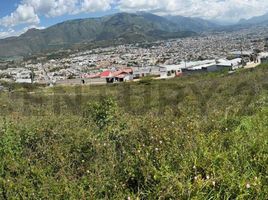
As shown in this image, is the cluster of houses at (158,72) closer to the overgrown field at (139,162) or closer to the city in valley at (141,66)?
the city in valley at (141,66)

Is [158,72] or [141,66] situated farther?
[141,66]

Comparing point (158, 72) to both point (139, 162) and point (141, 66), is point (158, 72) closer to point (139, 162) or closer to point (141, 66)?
point (141, 66)

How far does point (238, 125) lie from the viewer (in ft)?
17.0

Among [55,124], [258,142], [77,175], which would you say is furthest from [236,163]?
[55,124]

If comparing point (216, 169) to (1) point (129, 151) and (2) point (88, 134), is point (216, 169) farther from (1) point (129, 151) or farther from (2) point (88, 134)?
(2) point (88, 134)

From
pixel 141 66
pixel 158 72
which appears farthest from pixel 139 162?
pixel 141 66

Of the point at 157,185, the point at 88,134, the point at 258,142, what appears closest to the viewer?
the point at 157,185

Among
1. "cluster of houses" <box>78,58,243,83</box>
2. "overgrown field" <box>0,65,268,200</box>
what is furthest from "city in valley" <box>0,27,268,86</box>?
"overgrown field" <box>0,65,268,200</box>

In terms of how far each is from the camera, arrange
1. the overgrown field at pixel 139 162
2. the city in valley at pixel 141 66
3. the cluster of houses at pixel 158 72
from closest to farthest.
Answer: the overgrown field at pixel 139 162, the cluster of houses at pixel 158 72, the city in valley at pixel 141 66

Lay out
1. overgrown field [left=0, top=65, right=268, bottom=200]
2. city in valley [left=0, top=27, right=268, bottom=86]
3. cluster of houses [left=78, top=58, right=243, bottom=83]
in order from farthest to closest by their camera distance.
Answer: city in valley [left=0, top=27, right=268, bottom=86] → cluster of houses [left=78, top=58, right=243, bottom=83] → overgrown field [left=0, top=65, right=268, bottom=200]

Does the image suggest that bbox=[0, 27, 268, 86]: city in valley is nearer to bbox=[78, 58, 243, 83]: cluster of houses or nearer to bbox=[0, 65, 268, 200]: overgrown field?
bbox=[78, 58, 243, 83]: cluster of houses

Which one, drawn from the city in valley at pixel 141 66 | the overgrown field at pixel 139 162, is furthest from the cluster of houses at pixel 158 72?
the overgrown field at pixel 139 162

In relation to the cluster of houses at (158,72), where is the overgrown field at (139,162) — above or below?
above

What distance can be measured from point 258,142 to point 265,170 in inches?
19.4
